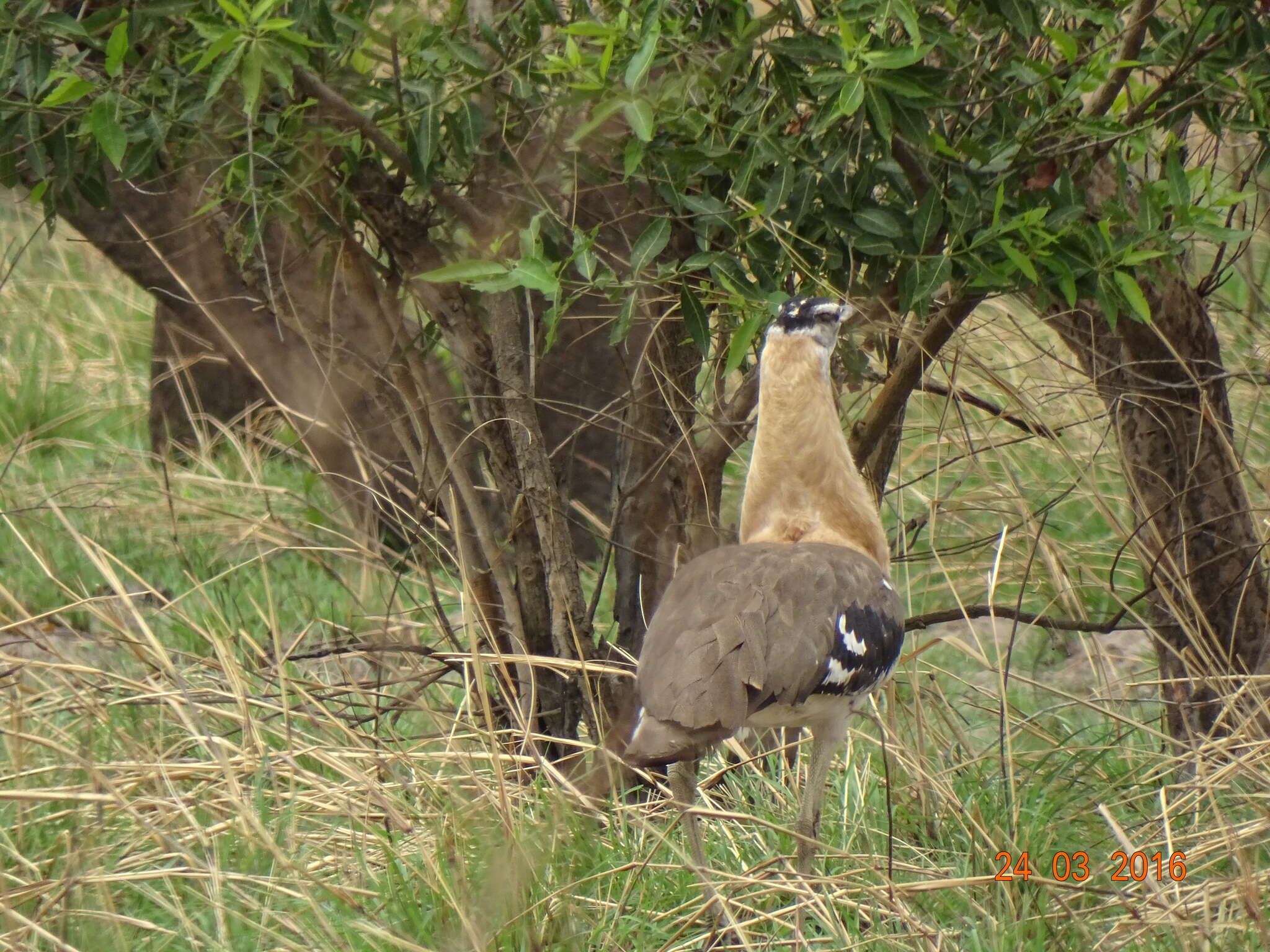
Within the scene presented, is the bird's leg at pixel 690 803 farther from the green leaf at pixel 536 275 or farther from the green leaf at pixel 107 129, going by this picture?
the green leaf at pixel 107 129

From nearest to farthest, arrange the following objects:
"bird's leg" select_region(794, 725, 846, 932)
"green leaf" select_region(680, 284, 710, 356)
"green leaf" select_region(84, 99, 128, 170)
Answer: "green leaf" select_region(84, 99, 128, 170), "green leaf" select_region(680, 284, 710, 356), "bird's leg" select_region(794, 725, 846, 932)

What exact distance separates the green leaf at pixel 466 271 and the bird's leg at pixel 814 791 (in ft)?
3.81

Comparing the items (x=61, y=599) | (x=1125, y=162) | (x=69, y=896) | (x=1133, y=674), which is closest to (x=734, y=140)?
(x=1125, y=162)

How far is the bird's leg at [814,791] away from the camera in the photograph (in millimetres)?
3016

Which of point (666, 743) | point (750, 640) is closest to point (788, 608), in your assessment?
point (750, 640)

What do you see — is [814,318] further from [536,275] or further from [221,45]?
[221,45]

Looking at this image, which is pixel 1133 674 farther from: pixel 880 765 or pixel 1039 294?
pixel 1039 294

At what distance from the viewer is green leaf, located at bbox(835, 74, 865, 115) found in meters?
2.38

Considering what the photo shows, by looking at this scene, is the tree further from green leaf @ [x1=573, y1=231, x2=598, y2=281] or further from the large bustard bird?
the large bustard bird

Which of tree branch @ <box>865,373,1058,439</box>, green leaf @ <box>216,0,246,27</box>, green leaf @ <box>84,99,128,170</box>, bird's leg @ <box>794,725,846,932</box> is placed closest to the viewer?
green leaf @ <box>216,0,246,27</box>

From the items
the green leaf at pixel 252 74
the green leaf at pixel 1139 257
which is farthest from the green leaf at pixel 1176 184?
the green leaf at pixel 252 74

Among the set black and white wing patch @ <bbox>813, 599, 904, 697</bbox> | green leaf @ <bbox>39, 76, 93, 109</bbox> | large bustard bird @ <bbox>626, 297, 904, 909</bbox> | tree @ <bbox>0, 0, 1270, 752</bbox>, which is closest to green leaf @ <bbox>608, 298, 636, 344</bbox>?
tree @ <bbox>0, 0, 1270, 752</bbox>

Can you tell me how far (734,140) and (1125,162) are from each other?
86 centimetres

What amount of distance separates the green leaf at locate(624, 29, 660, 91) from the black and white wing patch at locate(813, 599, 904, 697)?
3.57ft
